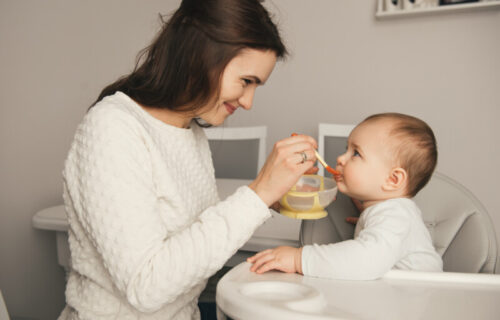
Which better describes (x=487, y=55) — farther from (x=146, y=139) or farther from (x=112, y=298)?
(x=112, y=298)

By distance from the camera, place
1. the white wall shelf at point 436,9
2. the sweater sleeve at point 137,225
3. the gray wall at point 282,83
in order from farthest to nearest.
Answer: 1. the white wall shelf at point 436,9
2. the gray wall at point 282,83
3. the sweater sleeve at point 137,225

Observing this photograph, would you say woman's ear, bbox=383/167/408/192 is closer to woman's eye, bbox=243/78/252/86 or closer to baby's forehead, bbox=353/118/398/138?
baby's forehead, bbox=353/118/398/138

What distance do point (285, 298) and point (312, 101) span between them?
2.27 meters

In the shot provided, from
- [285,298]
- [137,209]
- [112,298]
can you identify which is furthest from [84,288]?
[285,298]

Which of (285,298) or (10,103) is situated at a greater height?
(10,103)

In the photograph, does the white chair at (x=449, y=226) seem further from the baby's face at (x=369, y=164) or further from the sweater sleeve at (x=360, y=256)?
the sweater sleeve at (x=360, y=256)

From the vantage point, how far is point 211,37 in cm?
89

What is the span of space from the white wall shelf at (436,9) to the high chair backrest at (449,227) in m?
1.70

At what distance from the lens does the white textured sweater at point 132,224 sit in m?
0.75

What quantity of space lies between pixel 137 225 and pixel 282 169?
309 mm

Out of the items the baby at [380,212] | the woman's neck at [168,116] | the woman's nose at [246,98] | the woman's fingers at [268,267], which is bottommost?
the woman's fingers at [268,267]

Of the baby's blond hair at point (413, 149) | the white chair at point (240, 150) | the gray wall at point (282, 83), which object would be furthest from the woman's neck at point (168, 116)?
the gray wall at point (282, 83)

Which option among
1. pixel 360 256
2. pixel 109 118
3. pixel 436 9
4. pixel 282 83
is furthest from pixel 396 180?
→ pixel 282 83

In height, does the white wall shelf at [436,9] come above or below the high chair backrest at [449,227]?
above
